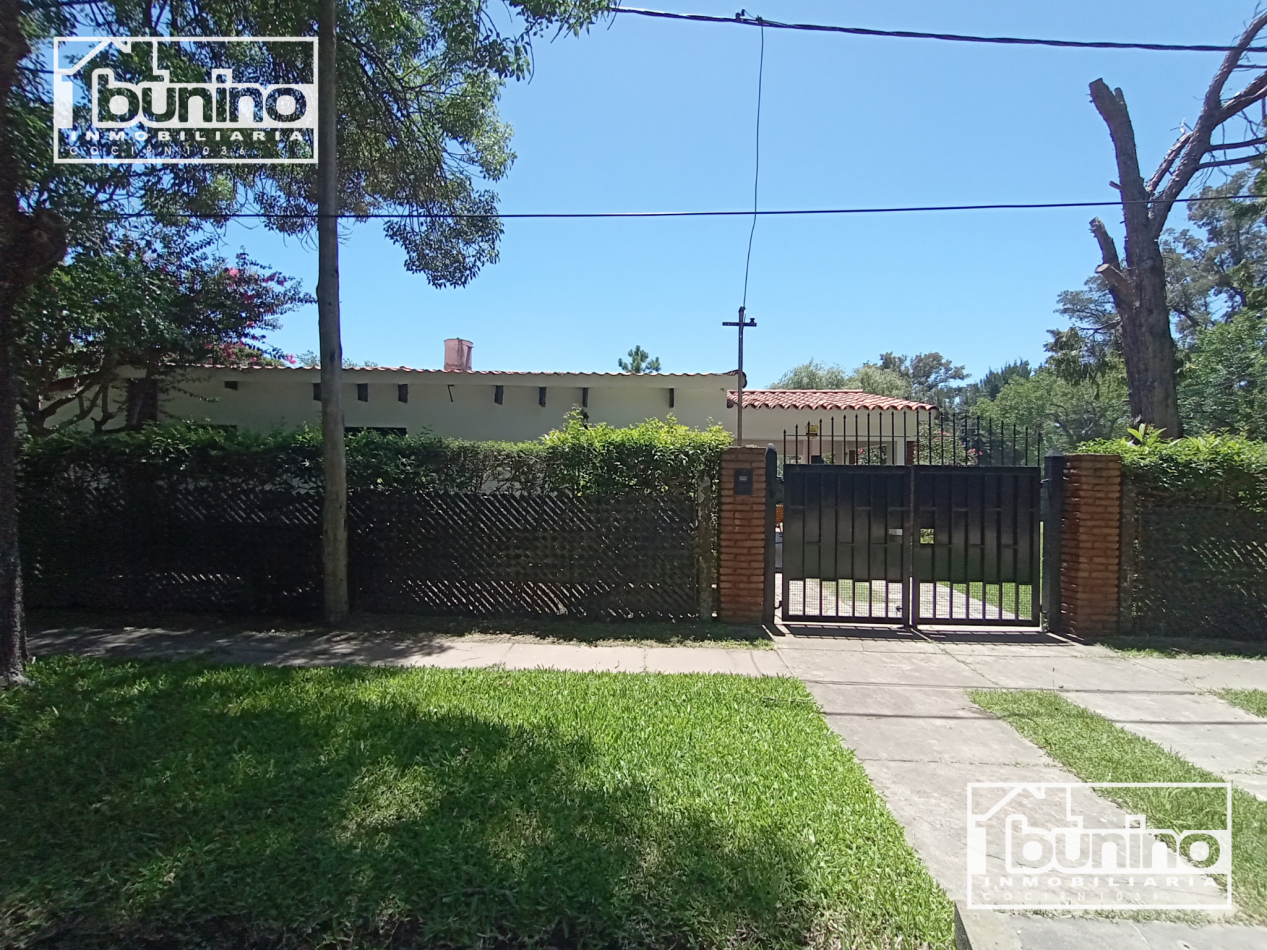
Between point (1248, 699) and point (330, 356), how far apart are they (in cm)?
878

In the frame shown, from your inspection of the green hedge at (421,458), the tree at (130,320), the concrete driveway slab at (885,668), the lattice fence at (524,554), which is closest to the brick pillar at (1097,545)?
the concrete driveway slab at (885,668)

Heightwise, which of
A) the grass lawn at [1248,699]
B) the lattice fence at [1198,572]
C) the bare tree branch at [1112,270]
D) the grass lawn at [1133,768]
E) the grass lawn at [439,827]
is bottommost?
the grass lawn at [1248,699]

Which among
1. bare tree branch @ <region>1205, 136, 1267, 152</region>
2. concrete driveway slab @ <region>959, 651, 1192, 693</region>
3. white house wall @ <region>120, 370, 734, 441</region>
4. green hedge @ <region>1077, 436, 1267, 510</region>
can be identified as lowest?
concrete driveway slab @ <region>959, 651, 1192, 693</region>

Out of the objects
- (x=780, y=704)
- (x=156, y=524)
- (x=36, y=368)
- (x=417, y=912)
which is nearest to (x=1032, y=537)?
(x=780, y=704)

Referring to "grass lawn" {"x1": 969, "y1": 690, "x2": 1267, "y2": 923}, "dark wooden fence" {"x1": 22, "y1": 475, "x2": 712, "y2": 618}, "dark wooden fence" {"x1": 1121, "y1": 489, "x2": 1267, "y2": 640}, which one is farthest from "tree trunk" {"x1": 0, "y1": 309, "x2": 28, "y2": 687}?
"dark wooden fence" {"x1": 1121, "y1": 489, "x2": 1267, "y2": 640}

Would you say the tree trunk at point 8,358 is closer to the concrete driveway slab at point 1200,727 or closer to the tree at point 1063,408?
the concrete driveway slab at point 1200,727

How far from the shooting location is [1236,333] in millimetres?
20922

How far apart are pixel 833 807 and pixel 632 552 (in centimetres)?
405

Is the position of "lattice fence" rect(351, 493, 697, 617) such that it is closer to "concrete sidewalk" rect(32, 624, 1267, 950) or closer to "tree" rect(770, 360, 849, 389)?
"concrete sidewalk" rect(32, 624, 1267, 950)

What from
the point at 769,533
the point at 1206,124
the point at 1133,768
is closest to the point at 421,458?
the point at 769,533

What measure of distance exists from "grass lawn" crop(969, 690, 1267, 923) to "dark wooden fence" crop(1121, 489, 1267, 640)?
2.65 meters

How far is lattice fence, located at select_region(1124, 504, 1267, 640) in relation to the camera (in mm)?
6707

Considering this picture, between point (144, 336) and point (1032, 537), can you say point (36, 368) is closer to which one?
point (144, 336)

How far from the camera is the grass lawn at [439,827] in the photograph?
2430mm
